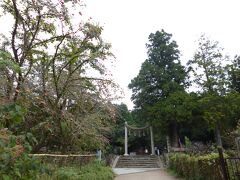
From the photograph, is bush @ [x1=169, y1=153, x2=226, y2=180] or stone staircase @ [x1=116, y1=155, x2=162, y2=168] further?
stone staircase @ [x1=116, y1=155, x2=162, y2=168]

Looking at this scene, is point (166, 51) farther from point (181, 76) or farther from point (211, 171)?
point (211, 171)

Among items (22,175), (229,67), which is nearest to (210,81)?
(229,67)

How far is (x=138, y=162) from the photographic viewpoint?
24.3 m

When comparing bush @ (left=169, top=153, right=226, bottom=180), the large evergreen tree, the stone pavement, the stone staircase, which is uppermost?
the large evergreen tree

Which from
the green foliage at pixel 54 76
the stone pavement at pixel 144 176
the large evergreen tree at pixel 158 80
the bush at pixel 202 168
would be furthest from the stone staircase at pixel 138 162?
the green foliage at pixel 54 76

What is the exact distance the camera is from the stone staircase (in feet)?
76.6

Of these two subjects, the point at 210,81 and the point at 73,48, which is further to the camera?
the point at 210,81

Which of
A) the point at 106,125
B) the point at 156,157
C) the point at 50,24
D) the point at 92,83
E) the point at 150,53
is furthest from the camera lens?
the point at 150,53

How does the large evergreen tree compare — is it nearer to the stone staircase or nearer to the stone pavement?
the stone staircase

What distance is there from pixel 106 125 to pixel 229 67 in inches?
600

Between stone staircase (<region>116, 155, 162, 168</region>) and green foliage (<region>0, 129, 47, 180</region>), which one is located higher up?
stone staircase (<region>116, 155, 162, 168</region>)

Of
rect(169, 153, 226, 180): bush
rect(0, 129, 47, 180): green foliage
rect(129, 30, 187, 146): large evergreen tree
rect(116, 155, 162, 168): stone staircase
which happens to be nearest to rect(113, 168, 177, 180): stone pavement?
rect(169, 153, 226, 180): bush

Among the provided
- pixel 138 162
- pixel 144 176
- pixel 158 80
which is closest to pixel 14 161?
pixel 144 176

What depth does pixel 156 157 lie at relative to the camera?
25.5 m
